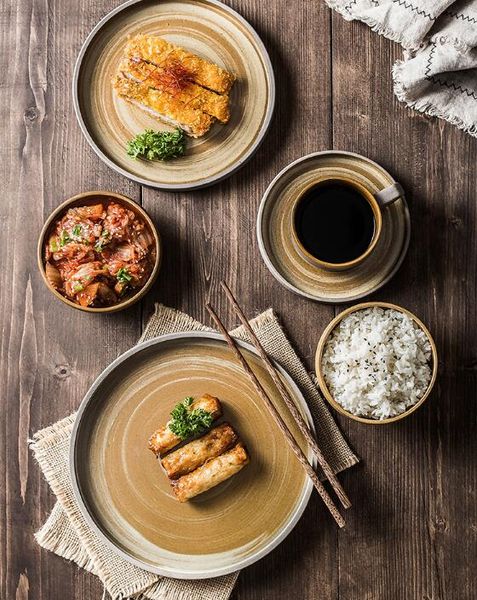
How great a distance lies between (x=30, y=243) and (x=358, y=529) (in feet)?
4.97

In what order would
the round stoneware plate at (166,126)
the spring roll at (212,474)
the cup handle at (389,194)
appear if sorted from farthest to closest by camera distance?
the round stoneware plate at (166,126) < the spring roll at (212,474) < the cup handle at (389,194)

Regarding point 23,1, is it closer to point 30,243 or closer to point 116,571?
point 30,243

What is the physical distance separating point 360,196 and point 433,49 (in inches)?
23.7

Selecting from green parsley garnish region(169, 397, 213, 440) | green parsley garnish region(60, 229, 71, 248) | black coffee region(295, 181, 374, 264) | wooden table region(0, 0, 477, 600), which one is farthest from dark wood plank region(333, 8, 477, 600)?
green parsley garnish region(60, 229, 71, 248)

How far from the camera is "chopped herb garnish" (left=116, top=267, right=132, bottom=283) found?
224 centimetres

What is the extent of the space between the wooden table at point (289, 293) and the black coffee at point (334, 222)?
0.23 meters

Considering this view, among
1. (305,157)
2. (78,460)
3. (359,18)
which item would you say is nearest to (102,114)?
(305,157)

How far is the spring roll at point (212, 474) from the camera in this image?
2.28 m

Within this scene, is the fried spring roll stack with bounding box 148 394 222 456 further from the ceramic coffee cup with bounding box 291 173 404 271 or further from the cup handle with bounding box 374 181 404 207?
the cup handle with bounding box 374 181 404 207

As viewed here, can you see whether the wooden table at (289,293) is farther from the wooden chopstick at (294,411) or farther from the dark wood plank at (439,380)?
the wooden chopstick at (294,411)

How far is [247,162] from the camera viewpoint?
8.00ft

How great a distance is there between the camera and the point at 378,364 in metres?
2.22

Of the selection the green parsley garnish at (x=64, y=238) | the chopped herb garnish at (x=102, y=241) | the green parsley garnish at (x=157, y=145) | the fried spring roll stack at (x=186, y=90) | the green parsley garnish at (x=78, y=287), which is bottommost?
the green parsley garnish at (x=78, y=287)

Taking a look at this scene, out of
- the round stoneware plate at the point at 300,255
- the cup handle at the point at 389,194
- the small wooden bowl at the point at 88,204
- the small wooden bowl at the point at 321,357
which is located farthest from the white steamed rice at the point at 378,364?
the small wooden bowl at the point at 88,204
